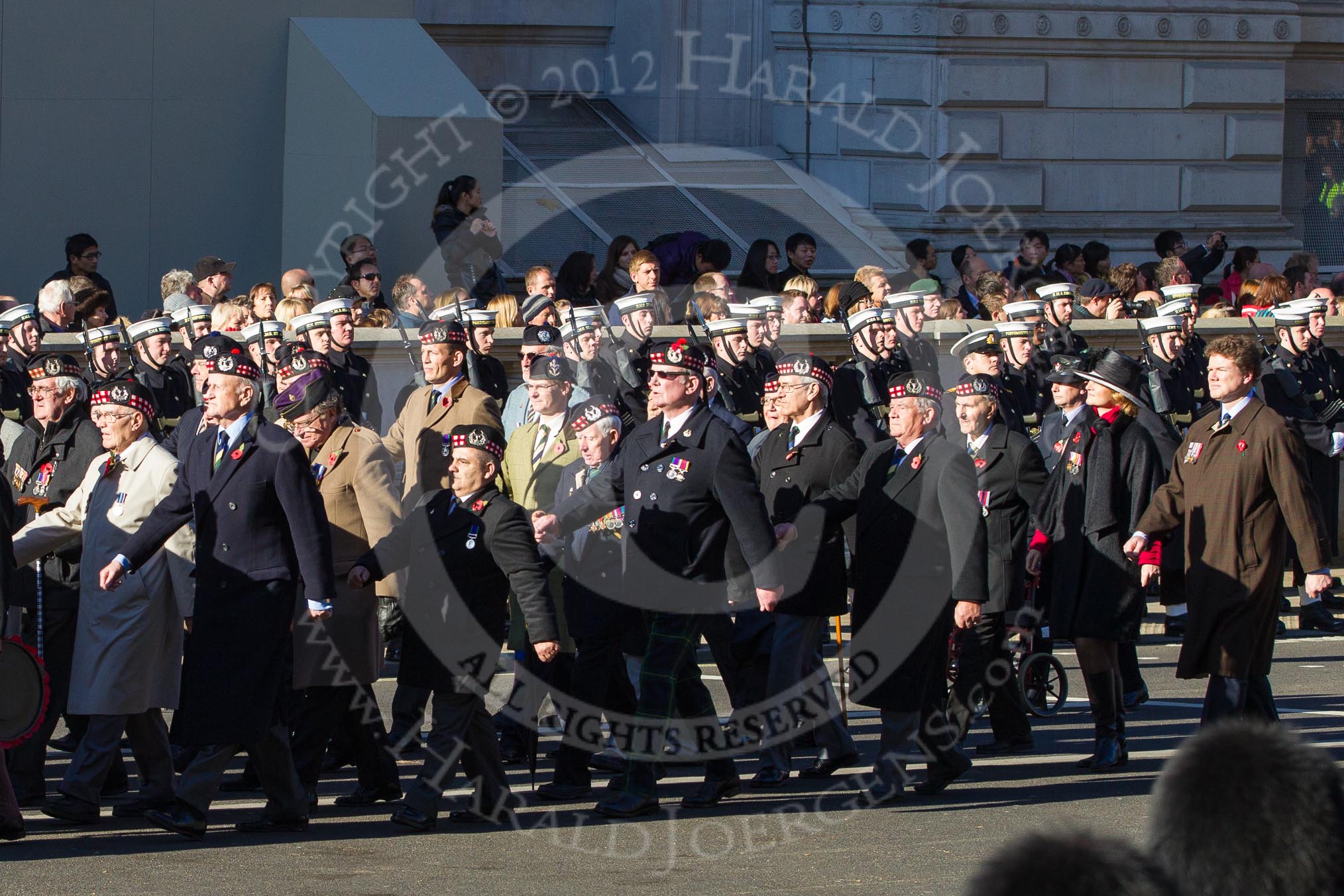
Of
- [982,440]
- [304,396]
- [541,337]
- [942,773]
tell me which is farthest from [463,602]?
[541,337]

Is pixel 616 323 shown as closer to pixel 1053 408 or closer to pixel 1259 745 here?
pixel 1053 408

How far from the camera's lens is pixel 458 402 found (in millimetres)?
10305

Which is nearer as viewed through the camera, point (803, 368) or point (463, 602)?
point (463, 602)

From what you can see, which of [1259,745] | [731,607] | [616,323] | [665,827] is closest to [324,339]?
[616,323]

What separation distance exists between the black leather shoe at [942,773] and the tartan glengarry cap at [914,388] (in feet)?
4.99

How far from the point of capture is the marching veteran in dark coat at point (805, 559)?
8.91 metres

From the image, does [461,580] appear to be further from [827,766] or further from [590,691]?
[827,766]

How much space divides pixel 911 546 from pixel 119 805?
3.36 metres

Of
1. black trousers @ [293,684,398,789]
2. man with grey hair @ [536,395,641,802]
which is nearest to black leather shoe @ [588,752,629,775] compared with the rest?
man with grey hair @ [536,395,641,802]

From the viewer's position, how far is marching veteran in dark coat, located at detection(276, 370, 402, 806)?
848cm

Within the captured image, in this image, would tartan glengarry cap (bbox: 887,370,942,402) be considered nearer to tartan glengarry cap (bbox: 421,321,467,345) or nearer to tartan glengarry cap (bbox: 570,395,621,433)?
tartan glengarry cap (bbox: 570,395,621,433)

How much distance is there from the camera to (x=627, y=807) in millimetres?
8180

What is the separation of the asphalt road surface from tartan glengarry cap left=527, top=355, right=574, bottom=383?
5.89 ft

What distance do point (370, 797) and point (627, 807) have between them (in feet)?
3.63
